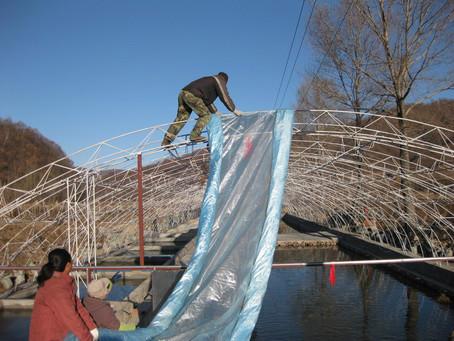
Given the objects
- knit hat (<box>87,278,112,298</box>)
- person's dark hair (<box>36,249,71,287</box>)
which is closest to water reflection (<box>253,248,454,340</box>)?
knit hat (<box>87,278,112,298</box>)

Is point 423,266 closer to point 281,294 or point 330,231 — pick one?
point 281,294

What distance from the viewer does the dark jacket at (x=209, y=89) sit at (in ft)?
21.1

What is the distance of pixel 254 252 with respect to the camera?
476 cm

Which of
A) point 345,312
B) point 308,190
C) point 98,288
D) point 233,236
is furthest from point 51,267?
point 308,190

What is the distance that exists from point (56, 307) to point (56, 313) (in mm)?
50

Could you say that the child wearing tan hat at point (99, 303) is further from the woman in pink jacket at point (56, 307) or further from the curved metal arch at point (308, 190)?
the curved metal arch at point (308, 190)

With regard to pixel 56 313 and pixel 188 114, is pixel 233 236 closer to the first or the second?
pixel 56 313

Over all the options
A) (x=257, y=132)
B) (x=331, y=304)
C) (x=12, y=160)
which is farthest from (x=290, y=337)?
(x=12, y=160)

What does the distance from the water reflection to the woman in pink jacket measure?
218 inches

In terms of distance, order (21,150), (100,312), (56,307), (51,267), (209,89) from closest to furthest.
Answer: (56,307) < (51,267) < (100,312) < (209,89) < (21,150)

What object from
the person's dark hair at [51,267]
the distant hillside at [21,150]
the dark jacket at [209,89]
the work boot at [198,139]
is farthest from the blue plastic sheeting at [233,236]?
the distant hillside at [21,150]

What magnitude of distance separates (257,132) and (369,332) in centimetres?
502

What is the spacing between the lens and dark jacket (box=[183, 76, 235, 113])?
6.43 m

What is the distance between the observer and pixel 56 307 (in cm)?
297
